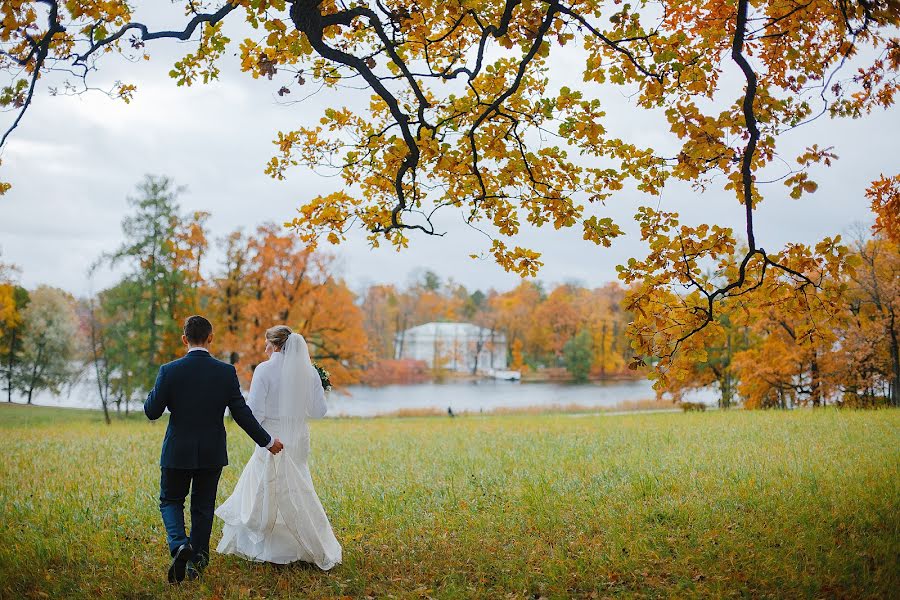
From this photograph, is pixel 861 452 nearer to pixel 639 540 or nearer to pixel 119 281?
pixel 639 540

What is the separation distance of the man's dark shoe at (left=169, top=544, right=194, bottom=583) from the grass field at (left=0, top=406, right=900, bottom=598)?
107 mm

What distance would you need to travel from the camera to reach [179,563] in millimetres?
5219

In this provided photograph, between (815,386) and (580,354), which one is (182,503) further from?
(580,354)


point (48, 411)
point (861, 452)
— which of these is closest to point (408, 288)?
point (48, 411)

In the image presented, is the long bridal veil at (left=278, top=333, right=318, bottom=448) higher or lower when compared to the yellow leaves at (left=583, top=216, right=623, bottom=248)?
lower

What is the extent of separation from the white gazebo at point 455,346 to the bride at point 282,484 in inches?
2611

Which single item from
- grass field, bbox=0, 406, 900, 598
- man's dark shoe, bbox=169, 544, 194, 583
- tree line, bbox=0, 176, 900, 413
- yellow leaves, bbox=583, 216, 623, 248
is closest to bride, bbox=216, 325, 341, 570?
grass field, bbox=0, 406, 900, 598

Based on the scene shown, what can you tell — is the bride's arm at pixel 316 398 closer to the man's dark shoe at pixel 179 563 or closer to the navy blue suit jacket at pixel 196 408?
the navy blue suit jacket at pixel 196 408

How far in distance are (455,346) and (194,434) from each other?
232 ft

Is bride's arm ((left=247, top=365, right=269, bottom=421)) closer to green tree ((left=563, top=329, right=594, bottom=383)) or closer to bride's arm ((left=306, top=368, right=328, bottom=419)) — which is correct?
bride's arm ((left=306, top=368, right=328, bottom=419))

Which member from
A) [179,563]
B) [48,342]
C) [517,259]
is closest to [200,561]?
[179,563]

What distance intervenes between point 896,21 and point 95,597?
26.3 ft

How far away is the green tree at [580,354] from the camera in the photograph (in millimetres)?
62562

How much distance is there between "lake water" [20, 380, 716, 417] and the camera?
140 feet
